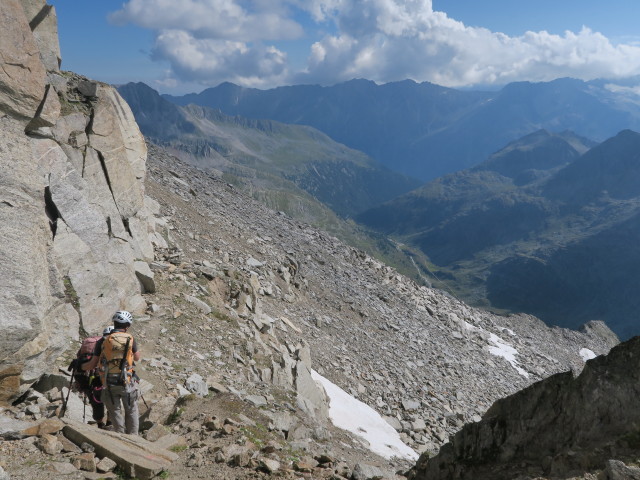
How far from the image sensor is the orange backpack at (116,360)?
38.8 ft

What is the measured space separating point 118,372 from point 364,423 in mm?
18458

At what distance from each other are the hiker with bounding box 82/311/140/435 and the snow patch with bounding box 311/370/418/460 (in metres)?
14.9

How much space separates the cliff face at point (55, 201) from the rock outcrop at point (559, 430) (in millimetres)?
11955

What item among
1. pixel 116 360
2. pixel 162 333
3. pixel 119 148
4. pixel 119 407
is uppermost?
pixel 119 148

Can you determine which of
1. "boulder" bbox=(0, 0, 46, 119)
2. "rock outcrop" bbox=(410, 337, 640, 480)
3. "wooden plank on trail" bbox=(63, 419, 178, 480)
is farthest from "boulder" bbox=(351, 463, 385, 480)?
"boulder" bbox=(0, 0, 46, 119)

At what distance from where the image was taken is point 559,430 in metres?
10.0

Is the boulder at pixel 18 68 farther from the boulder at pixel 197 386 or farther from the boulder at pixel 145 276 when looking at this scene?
the boulder at pixel 197 386

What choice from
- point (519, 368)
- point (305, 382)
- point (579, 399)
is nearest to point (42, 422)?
point (579, 399)

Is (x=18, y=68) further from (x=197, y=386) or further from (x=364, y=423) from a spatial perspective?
(x=364, y=423)

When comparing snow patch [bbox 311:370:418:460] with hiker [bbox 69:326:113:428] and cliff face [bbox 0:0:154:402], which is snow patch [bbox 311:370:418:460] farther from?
hiker [bbox 69:326:113:428]

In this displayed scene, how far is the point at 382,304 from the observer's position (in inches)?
1980

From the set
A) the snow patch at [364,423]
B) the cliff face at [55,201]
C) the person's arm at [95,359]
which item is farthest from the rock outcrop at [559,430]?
the snow patch at [364,423]

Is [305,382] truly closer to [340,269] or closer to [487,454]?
[487,454]

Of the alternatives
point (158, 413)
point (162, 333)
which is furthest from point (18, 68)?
point (158, 413)
